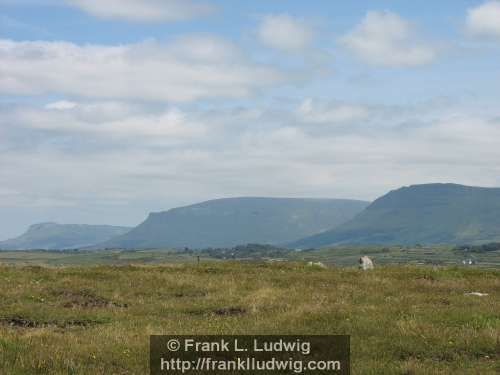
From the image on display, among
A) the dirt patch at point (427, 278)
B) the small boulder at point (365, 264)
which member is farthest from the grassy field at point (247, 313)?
the small boulder at point (365, 264)

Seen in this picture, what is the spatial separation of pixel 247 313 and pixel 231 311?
3.96 ft

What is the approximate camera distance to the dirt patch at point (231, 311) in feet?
70.4

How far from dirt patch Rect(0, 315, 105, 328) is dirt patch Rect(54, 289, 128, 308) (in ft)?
8.11

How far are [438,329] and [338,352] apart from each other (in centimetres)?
386

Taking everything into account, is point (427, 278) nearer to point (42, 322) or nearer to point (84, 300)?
point (84, 300)

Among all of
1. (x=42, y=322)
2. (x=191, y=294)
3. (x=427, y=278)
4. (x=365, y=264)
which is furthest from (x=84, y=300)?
(x=365, y=264)

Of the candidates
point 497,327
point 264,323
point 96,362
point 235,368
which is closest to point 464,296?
Result: point 497,327

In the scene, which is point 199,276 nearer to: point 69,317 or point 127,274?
point 127,274

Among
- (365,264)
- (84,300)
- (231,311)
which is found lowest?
(231,311)

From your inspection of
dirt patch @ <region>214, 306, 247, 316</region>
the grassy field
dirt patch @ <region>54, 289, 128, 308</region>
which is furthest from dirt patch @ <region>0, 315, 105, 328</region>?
dirt patch @ <region>214, 306, 247, 316</region>

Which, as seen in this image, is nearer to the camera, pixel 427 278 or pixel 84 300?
pixel 84 300

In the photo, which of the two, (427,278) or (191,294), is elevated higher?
(427,278)

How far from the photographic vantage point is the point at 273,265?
1508 inches

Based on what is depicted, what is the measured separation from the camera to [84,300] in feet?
78.5
